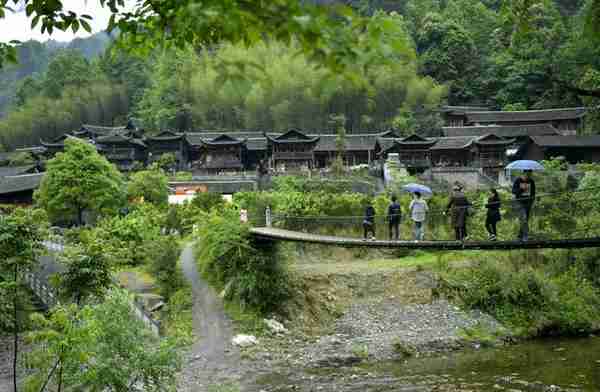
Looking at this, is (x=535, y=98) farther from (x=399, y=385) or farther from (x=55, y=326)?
(x=55, y=326)

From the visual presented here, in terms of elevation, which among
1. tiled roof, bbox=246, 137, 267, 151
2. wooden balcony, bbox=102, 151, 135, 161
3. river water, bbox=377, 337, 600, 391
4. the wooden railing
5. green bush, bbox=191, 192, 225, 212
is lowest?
river water, bbox=377, 337, 600, 391

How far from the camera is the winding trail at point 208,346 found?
1032 centimetres

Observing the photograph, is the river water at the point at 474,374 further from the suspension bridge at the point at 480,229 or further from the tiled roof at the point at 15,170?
the tiled roof at the point at 15,170

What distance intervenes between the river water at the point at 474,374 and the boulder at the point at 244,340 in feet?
5.27

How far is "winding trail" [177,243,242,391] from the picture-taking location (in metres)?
10.3

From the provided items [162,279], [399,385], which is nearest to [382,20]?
[399,385]

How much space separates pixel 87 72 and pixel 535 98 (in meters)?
41.5

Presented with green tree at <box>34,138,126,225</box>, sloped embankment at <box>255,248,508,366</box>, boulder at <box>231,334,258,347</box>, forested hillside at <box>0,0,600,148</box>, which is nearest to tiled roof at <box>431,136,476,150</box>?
forested hillside at <box>0,0,600,148</box>

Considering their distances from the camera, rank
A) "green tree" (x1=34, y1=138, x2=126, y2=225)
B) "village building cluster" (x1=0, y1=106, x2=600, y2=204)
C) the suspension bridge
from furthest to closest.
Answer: "village building cluster" (x1=0, y1=106, x2=600, y2=204) → "green tree" (x1=34, y1=138, x2=126, y2=225) → the suspension bridge

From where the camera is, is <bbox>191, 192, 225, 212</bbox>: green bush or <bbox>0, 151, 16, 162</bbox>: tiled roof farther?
<bbox>0, 151, 16, 162</bbox>: tiled roof

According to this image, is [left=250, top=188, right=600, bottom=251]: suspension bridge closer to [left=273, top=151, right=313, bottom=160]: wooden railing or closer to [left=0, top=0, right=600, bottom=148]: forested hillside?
[left=0, top=0, right=600, bottom=148]: forested hillside

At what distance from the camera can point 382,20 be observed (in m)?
2.02

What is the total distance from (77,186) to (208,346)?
1206 centimetres

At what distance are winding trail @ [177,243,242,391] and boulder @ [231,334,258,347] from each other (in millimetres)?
135
